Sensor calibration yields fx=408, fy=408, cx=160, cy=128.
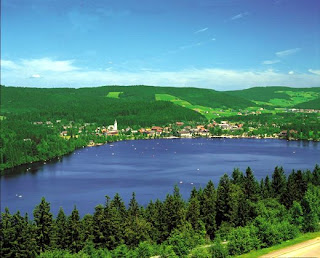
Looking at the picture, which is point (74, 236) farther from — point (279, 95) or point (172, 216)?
point (279, 95)

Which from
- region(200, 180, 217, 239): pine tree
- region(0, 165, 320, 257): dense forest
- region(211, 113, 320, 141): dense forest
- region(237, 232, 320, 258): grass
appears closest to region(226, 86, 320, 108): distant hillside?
region(211, 113, 320, 141): dense forest

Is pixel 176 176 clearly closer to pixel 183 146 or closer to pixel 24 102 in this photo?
pixel 183 146

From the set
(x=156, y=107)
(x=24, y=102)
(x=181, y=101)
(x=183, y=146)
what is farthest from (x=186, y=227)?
(x=181, y=101)

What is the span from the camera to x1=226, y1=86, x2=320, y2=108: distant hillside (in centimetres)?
14300

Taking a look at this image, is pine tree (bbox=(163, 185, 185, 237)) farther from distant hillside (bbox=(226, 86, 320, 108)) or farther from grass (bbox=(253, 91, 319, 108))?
grass (bbox=(253, 91, 319, 108))

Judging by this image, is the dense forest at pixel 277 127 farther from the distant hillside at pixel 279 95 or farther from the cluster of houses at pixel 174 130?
the distant hillside at pixel 279 95

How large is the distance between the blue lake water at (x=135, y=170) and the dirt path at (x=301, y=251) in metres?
12.2

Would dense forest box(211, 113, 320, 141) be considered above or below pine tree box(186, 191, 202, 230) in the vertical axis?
above

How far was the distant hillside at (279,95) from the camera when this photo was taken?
143 metres

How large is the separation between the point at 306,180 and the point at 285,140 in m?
46.2

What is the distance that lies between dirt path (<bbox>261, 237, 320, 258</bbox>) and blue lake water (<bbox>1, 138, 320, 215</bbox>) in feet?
40.0

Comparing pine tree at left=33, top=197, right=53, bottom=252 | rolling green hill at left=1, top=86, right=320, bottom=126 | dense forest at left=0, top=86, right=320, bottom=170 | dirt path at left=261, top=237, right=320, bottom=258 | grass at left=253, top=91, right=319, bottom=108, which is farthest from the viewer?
grass at left=253, top=91, right=319, bottom=108

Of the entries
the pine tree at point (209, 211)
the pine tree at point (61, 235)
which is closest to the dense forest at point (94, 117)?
the pine tree at point (61, 235)

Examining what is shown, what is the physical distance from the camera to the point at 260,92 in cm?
16600
